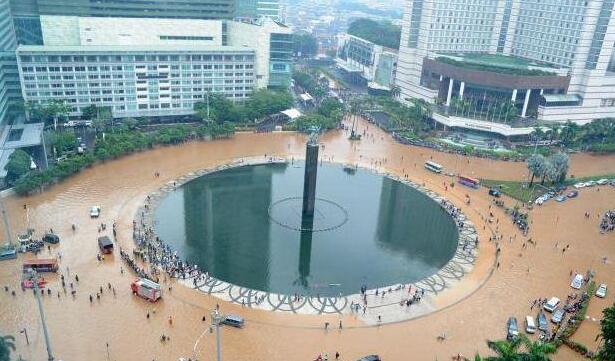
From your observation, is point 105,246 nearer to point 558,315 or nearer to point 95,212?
point 95,212

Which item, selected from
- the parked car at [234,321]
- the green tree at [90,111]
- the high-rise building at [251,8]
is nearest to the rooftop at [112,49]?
the green tree at [90,111]

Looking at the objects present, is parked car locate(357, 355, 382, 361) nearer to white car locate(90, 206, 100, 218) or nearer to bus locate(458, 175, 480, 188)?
white car locate(90, 206, 100, 218)

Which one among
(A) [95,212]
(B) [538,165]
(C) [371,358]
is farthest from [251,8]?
(C) [371,358]

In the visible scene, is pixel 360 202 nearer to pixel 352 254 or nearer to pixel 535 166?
pixel 352 254

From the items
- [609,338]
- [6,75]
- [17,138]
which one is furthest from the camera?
[6,75]

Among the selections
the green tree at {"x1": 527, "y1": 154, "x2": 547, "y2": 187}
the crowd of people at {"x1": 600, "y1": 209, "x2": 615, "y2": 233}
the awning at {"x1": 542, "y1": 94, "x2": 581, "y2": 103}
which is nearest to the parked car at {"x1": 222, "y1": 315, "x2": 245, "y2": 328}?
the crowd of people at {"x1": 600, "y1": 209, "x2": 615, "y2": 233}

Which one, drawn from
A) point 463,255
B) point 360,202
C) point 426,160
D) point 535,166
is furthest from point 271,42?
point 463,255
